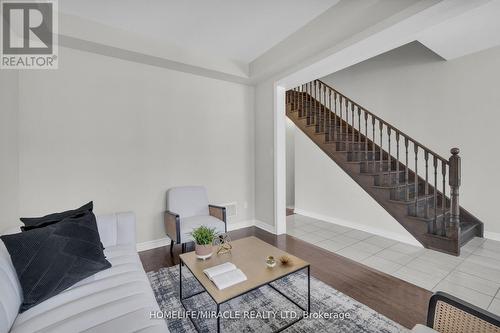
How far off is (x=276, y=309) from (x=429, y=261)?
2067 mm

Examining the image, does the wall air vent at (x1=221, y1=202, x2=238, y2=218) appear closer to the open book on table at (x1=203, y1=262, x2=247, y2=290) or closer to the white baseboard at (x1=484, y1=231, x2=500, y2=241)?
the open book on table at (x1=203, y1=262, x2=247, y2=290)

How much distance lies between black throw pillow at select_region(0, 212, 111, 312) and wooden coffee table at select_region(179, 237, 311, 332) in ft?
2.24

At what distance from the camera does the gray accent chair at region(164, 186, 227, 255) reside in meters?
2.75

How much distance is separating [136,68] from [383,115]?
4417mm

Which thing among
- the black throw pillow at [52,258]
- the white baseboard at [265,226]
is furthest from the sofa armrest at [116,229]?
the white baseboard at [265,226]

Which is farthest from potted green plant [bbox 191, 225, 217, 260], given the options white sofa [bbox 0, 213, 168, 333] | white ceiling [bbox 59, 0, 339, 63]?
white ceiling [bbox 59, 0, 339, 63]

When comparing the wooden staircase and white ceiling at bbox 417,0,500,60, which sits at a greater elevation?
white ceiling at bbox 417,0,500,60

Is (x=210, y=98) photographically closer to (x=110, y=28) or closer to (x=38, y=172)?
(x=110, y=28)

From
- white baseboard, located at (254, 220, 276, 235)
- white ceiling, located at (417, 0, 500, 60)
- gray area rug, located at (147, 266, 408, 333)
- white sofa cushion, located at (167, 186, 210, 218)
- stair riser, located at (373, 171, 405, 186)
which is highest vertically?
white ceiling, located at (417, 0, 500, 60)

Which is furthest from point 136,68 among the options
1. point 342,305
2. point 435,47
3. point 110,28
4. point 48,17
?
point 435,47

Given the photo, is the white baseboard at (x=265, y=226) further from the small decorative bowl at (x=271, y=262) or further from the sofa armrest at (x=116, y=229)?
the sofa armrest at (x=116, y=229)

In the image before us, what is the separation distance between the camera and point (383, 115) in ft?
14.6

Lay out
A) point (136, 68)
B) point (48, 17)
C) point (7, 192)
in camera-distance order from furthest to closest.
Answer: point (136, 68) → point (48, 17) → point (7, 192)

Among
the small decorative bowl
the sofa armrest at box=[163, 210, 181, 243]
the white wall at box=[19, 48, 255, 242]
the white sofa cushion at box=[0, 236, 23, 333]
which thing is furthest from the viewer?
the sofa armrest at box=[163, 210, 181, 243]
